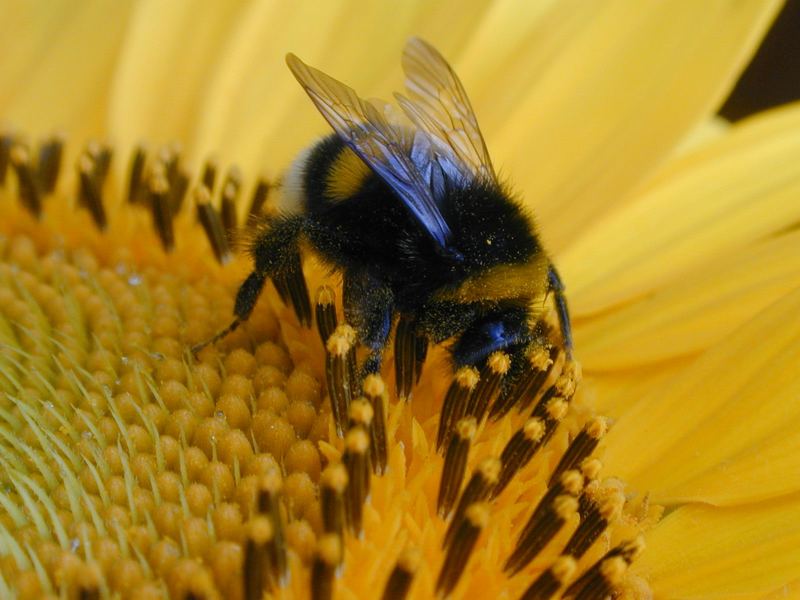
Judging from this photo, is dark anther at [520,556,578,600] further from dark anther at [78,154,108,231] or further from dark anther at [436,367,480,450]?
dark anther at [78,154,108,231]

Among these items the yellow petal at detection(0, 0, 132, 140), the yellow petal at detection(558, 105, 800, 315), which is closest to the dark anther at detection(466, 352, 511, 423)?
the yellow petal at detection(558, 105, 800, 315)

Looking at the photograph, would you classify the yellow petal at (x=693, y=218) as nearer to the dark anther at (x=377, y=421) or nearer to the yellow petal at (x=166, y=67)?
the dark anther at (x=377, y=421)

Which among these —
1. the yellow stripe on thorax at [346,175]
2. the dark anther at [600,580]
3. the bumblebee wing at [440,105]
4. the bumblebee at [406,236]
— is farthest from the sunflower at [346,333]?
the bumblebee wing at [440,105]

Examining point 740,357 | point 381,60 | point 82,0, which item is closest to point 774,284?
point 740,357

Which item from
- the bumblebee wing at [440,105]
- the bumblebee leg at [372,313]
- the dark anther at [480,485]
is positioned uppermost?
the bumblebee wing at [440,105]

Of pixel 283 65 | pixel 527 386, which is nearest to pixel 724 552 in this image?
pixel 527 386

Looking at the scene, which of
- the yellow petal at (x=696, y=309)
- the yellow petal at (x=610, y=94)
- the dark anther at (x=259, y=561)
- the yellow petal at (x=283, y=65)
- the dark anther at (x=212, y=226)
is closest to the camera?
the dark anther at (x=259, y=561)

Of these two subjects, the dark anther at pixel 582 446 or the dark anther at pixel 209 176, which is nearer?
the dark anther at pixel 582 446
